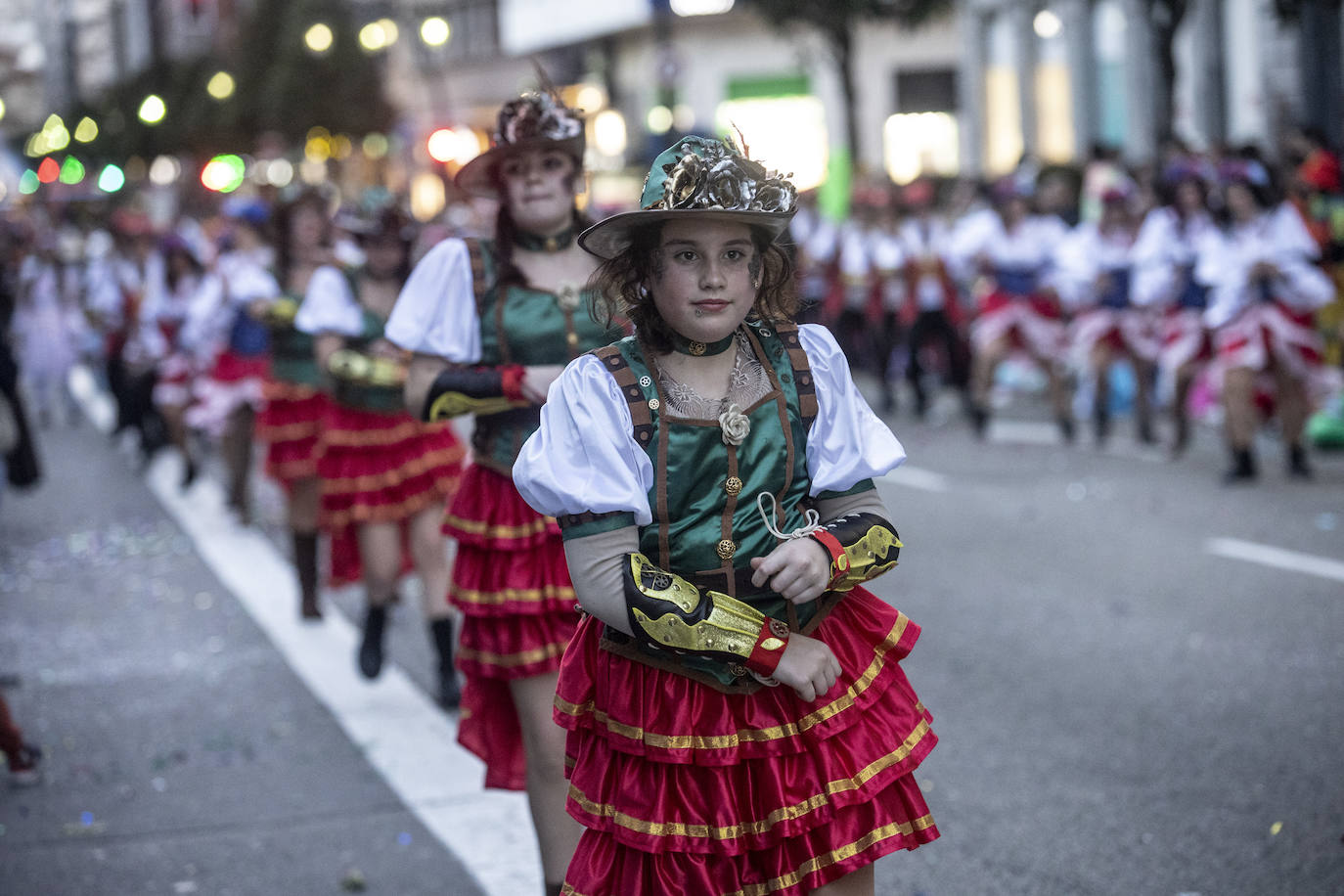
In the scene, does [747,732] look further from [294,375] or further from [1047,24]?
[1047,24]

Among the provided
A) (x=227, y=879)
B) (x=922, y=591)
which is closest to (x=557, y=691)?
(x=227, y=879)

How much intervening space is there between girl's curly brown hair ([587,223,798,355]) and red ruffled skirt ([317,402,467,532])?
4.01m

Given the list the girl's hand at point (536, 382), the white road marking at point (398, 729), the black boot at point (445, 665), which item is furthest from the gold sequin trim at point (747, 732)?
the black boot at point (445, 665)

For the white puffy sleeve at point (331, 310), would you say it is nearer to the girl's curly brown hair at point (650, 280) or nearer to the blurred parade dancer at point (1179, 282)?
the girl's curly brown hair at point (650, 280)

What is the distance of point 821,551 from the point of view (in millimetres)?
3031

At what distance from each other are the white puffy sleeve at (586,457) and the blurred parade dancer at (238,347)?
8.34 meters

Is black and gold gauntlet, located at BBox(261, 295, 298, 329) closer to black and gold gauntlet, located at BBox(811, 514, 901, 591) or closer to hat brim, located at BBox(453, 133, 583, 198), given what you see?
hat brim, located at BBox(453, 133, 583, 198)

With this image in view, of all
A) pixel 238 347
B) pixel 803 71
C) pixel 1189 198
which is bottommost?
pixel 238 347

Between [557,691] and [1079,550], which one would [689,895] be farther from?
[1079,550]

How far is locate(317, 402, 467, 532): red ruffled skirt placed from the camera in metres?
7.21

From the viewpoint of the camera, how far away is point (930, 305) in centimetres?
1689

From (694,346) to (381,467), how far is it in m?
4.26

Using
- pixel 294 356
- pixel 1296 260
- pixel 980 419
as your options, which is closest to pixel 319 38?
pixel 980 419

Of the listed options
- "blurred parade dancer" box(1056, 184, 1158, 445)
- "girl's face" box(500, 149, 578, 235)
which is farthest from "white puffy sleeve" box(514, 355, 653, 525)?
"blurred parade dancer" box(1056, 184, 1158, 445)
